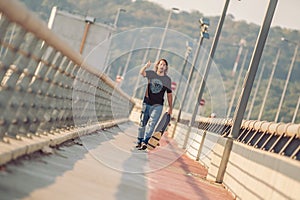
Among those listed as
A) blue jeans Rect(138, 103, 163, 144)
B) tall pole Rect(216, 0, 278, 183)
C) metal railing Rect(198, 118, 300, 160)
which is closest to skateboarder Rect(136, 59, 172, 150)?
blue jeans Rect(138, 103, 163, 144)

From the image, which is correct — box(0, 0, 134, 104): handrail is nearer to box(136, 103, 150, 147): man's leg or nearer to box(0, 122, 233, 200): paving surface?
box(0, 122, 233, 200): paving surface

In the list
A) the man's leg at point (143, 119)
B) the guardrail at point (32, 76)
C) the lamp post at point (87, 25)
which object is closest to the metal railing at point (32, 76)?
the guardrail at point (32, 76)

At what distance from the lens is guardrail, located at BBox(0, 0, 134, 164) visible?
8.42 m

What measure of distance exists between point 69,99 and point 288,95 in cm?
15251

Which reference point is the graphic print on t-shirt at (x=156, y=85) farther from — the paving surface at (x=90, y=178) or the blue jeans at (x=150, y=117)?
the paving surface at (x=90, y=178)

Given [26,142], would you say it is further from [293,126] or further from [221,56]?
[221,56]

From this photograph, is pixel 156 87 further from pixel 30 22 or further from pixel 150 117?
pixel 30 22

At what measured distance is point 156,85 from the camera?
15891mm

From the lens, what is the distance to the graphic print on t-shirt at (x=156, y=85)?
1577 centimetres

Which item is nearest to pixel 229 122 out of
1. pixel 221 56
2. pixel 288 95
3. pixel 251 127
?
pixel 251 127

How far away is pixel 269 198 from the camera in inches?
443

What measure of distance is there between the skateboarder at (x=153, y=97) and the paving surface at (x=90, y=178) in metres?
0.58

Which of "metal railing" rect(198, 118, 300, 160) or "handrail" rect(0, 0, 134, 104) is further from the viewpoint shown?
"metal railing" rect(198, 118, 300, 160)

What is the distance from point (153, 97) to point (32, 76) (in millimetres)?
6921
